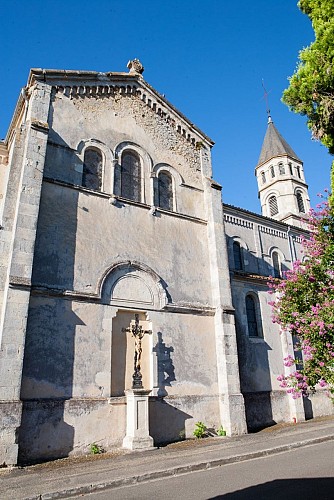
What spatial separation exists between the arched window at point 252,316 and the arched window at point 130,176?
7.71 m

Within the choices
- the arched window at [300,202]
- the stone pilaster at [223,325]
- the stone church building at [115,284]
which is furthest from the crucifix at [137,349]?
the arched window at [300,202]

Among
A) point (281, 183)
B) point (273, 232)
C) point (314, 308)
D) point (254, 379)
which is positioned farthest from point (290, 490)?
point (281, 183)

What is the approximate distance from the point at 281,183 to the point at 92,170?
21342mm

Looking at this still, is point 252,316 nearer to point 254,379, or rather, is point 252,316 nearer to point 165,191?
point 254,379

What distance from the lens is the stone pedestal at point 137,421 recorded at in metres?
11.1

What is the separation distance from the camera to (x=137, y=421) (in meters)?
11.3

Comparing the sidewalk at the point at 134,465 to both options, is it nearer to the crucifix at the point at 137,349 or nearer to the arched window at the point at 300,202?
the crucifix at the point at 137,349

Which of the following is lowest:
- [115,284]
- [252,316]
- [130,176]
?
[252,316]

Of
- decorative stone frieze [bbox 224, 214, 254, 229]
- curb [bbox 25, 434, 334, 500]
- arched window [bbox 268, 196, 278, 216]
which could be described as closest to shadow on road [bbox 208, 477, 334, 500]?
curb [bbox 25, 434, 334, 500]

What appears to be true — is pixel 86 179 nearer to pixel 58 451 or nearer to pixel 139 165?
pixel 139 165

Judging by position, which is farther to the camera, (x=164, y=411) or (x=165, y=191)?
(x=165, y=191)

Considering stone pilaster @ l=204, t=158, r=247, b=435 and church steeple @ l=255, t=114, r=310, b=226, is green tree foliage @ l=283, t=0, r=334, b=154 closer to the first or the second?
stone pilaster @ l=204, t=158, r=247, b=435

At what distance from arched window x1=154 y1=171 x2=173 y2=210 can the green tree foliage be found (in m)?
7.56

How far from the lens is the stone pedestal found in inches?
439
